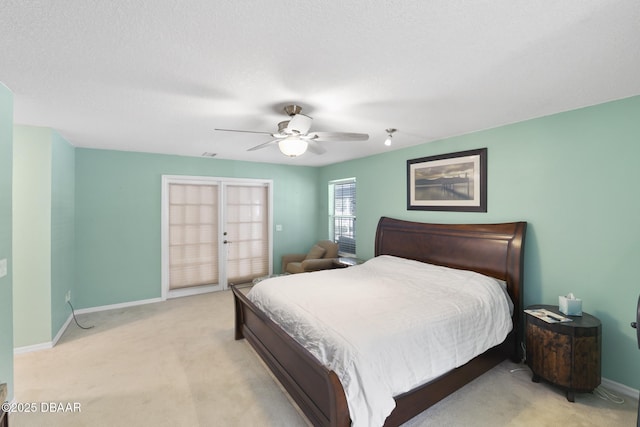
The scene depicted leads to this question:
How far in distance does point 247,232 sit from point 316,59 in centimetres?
429

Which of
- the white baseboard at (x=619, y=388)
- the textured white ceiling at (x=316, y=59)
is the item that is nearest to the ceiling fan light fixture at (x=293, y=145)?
the textured white ceiling at (x=316, y=59)

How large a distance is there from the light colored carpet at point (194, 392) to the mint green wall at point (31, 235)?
0.31m

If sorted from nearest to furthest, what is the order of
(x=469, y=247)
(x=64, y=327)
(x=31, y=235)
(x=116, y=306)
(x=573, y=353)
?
(x=573, y=353), (x=31, y=235), (x=469, y=247), (x=64, y=327), (x=116, y=306)

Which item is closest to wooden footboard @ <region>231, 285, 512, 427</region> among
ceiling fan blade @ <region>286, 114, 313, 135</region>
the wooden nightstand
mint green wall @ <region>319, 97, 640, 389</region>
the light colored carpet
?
the light colored carpet

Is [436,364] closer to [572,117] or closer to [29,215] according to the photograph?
[572,117]

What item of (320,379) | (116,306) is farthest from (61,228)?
(320,379)

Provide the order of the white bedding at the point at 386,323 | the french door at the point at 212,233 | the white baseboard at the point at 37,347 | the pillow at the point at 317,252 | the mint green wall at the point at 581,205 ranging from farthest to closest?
the pillow at the point at 317,252 < the french door at the point at 212,233 < the white baseboard at the point at 37,347 < the mint green wall at the point at 581,205 < the white bedding at the point at 386,323

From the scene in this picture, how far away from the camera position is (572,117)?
255 centimetres

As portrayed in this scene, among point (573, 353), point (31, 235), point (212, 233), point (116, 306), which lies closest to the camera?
point (573, 353)

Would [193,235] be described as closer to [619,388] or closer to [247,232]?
[247,232]

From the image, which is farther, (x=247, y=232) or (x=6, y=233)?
(x=247, y=232)

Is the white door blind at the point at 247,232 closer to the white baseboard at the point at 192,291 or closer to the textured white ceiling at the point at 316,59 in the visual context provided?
the white baseboard at the point at 192,291

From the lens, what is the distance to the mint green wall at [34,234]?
297cm

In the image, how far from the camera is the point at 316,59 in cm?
168
